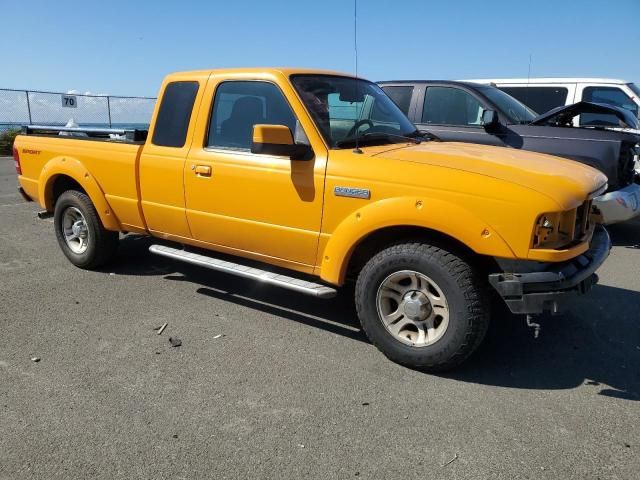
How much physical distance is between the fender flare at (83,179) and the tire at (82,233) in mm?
123

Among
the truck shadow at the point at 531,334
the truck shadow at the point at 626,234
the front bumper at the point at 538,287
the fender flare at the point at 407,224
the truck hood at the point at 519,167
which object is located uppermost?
the truck hood at the point at 519,167

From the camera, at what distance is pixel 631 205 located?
6059 millimetres

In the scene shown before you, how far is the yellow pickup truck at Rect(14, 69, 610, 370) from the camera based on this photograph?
10.3 feet

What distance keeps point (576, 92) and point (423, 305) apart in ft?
24.8

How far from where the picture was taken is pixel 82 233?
5.50 m

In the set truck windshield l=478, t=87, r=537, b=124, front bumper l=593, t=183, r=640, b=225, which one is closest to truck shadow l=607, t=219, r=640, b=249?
front bumper l=593, t=183, r=640, b=225

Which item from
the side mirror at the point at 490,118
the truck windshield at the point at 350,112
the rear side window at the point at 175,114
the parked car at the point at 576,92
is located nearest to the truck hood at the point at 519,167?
the truck windshield at the point at 350,112

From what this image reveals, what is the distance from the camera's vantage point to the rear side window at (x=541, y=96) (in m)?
9.46

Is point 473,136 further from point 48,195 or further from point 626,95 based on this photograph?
point 48,195

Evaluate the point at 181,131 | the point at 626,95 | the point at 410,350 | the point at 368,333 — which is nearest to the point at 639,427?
the point at 410,350

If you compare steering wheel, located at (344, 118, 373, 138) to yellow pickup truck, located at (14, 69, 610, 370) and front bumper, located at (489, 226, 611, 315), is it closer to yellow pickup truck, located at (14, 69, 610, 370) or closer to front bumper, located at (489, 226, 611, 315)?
yellow pickup truck, located at (14, 69, 610, 370)

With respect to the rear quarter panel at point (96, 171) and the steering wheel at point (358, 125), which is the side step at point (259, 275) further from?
the steering wheel at point (358, 125)

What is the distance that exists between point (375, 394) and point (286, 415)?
1.88ft

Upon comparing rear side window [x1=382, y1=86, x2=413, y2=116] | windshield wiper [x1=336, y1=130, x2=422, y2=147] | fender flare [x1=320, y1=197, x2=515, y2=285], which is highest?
rear side window [x1=382, y1=86, x2=413, y2=116]
